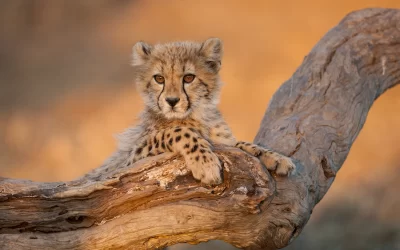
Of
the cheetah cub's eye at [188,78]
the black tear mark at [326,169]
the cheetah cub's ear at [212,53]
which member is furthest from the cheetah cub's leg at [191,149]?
the black tear mark at [326,169]

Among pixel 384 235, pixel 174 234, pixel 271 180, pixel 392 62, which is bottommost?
pixel 384 235

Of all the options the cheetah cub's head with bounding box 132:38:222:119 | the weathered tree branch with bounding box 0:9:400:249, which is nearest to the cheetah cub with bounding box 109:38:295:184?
the cheetah cub's head with bounding box 132:38:222:119

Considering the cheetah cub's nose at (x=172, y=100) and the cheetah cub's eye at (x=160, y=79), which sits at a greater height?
the cheetah cub's eye at (x=160, y=79)

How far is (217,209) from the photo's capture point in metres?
2.98

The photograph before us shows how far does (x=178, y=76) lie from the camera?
336 cm

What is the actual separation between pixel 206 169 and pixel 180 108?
0.51 meters

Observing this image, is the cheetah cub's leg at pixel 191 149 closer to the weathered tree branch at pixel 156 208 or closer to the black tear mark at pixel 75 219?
the weathered tree branch at pixel 156 208

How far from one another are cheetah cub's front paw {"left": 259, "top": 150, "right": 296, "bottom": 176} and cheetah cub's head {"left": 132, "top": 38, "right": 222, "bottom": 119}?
48 centimetres

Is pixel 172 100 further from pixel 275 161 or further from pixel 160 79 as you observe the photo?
pixel 275 161

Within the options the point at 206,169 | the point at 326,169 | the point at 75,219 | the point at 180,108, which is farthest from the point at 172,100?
the point at 326,169

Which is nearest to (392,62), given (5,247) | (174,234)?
(174,234)

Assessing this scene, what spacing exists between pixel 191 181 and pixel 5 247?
0.85 m

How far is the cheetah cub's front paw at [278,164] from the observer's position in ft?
10.4

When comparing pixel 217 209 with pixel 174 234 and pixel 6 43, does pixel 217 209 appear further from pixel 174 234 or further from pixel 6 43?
pixel 6 43
